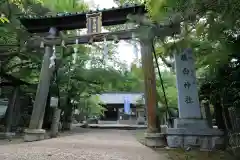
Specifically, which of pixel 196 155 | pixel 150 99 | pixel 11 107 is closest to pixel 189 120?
pixel 196 155

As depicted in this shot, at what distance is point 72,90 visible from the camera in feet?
53.2

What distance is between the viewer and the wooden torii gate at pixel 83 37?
8.38m

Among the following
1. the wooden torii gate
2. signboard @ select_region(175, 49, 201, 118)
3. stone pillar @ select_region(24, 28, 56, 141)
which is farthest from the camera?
stone pillar @ select_region(24, 28, 56, 141)

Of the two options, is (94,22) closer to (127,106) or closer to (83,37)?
(83,37)

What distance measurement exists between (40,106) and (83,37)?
3.23m

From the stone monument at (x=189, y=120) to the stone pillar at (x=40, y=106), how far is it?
4.85 m

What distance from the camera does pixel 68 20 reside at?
33.6 feet

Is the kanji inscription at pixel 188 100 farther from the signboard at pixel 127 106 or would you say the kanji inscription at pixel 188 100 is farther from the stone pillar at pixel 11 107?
the signboard at pixel 127 106

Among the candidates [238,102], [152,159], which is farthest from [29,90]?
[238,102]

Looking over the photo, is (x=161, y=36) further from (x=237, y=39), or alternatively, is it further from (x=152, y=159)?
(x=152, y=159)

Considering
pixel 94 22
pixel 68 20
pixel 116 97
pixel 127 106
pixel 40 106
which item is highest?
pixel 116 97

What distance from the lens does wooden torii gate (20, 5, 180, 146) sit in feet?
27.5

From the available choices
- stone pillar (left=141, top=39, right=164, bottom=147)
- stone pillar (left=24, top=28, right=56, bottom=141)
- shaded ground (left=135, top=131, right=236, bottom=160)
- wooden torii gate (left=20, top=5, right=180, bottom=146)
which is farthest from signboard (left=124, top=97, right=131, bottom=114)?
shaded ground (left=135, top=131, right=236, bottom=160)

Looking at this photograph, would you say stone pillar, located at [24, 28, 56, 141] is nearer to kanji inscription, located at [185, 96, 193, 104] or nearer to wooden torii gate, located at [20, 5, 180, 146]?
wooden torii gate, located at [20, 5, 180, 146]
